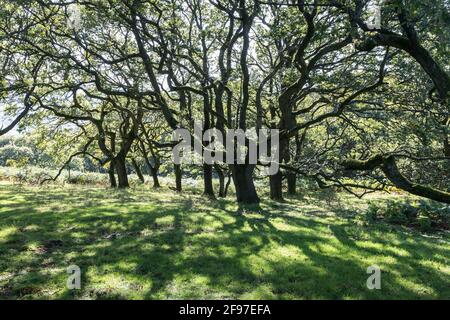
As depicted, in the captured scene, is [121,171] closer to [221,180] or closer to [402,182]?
[221,180]

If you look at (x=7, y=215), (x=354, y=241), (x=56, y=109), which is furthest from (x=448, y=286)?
(x=56, y=109)

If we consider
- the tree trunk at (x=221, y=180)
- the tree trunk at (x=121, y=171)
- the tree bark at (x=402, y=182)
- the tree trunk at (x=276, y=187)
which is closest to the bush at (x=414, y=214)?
the tree trunk at (x=276, y=187)

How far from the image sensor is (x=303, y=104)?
3456 centimetres

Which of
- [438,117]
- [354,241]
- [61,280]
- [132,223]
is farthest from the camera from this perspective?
[438,117]

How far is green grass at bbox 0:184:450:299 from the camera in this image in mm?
7285

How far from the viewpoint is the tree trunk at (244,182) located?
1878 cm

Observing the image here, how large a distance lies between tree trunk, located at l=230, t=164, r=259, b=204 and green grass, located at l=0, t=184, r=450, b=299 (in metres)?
4.69

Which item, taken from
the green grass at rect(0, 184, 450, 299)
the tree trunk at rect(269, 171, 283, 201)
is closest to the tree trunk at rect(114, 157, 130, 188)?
the tree trunk at rect(269, 171, 283, 201)

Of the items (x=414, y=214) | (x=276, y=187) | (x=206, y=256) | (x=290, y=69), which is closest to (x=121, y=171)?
(x=276, y=187)

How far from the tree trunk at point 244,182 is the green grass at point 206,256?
469 centimetres

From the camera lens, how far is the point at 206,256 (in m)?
9.19

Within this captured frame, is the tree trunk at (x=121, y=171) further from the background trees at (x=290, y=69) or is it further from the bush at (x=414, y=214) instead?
the bush at (x=414, y=214)

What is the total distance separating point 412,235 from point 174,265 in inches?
325

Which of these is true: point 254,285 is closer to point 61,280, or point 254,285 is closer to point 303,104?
point 61,280
